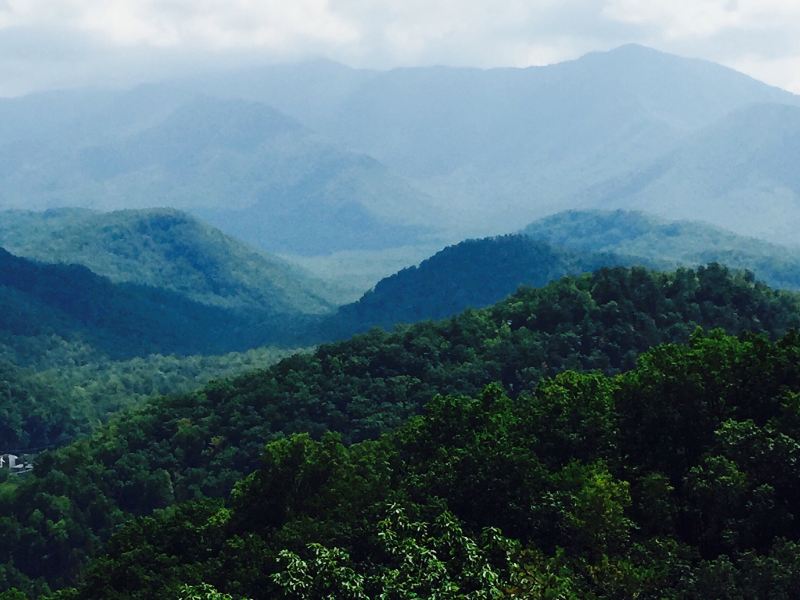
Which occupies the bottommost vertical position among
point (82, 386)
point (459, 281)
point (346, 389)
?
point (82, 386)

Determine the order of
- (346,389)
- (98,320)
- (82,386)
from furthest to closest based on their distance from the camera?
(98,320), (82,386), (346,389)

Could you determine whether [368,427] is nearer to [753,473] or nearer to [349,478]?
[349,478]

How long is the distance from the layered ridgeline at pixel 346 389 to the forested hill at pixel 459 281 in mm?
70567

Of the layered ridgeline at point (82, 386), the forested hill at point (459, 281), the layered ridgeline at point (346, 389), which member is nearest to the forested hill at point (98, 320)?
the layered ridgeline at point (82, 386)

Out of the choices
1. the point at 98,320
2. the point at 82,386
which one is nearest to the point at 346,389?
the point at 82,386

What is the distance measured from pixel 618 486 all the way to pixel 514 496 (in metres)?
2.98

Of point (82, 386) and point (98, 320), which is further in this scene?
point (98, 320)

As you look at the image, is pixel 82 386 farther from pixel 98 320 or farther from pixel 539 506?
pixel 539 506

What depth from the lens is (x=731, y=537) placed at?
31.0 meters

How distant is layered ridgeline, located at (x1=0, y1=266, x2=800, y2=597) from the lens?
67.1m

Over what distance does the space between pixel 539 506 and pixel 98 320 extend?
13595 cm

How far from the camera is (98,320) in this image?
530 feet

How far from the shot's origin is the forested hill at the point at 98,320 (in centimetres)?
14688

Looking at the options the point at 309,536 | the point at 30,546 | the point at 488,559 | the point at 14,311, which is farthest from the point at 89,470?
the point at 14,311
